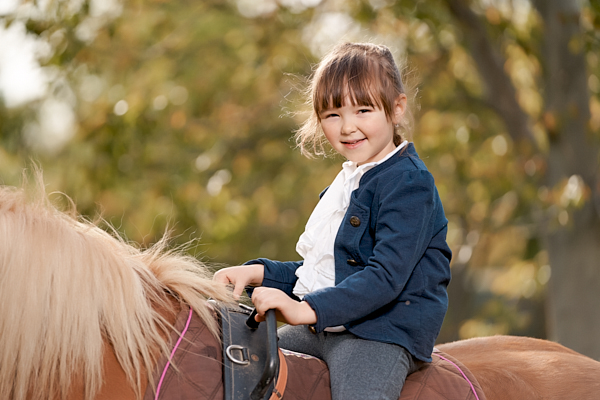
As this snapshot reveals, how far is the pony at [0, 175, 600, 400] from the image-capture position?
1.45 meters

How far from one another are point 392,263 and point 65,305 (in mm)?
835

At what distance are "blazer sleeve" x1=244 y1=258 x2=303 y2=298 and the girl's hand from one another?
1.28ft

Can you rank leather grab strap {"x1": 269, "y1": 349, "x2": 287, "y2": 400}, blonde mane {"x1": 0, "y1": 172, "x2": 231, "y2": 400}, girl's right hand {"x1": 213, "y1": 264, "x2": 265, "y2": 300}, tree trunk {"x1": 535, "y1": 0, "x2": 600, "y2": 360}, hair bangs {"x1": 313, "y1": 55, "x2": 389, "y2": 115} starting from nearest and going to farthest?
blonde mane {"x1": 0, "y1": 172, "x2": 231, "y2": 400}
leather grab strap {"x1": 269, "y1": 349, "x2": 287, "y2": 400}
hair bangs {"x1": 313, "y1": 55, "x2": 389, "y2": 115}
girl's right hand {"x1": 213, "y1": 264, "x2": 265, "y2": 300}
tree trunk {"x1": 535, "y1": 0, "x2": 600, "y2": 360}

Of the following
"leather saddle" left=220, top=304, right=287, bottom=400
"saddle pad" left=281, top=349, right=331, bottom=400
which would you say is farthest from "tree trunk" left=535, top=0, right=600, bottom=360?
"leather saddle" left=220, top=304, right=287, bottom=400

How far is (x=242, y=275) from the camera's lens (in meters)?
1.95

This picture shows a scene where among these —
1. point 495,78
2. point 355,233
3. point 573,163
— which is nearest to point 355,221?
point 355,233

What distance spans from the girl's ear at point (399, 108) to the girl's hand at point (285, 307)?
66 centimetres

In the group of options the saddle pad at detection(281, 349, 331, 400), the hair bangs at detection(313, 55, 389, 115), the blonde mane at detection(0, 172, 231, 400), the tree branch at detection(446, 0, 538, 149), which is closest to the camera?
the blonde mane at detection(0, 172, 231, 400)

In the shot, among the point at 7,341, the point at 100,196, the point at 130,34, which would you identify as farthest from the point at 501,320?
the point at 7,341

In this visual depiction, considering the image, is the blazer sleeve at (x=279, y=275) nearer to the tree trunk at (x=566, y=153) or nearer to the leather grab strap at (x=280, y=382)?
the leather grab strap at (x=280, y=382)

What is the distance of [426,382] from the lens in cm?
177

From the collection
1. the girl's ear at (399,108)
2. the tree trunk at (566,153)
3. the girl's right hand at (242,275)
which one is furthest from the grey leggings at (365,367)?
the tree trunk at (566,153)

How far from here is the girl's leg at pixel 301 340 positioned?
185cm

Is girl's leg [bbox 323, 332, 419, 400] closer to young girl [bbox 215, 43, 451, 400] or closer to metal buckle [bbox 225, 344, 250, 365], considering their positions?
young girl [bbox 215, 43, 451, 400]
